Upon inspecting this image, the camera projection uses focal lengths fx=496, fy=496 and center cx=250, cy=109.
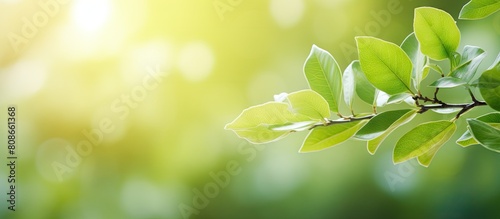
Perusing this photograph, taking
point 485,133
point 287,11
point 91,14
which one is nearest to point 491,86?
point 485,133

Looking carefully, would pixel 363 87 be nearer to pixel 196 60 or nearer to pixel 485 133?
pixel 485 133

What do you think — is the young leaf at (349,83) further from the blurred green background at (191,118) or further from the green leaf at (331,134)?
the blurred green background at (191,118)

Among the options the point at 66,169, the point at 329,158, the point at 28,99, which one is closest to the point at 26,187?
the point at 66,169

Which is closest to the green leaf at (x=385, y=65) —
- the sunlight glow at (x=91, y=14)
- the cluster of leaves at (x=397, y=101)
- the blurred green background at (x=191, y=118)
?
the cluster of leaves at (x=397, y=101)

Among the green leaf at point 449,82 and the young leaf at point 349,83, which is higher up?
the young leaf at point 349,83

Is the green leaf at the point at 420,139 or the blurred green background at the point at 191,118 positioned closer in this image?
the green leaf at the point at 420,139

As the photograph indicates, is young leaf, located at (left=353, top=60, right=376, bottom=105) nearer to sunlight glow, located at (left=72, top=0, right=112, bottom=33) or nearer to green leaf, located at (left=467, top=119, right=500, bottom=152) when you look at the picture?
green leaf, located at (left=467, top=119, right=500, bottom=152)
